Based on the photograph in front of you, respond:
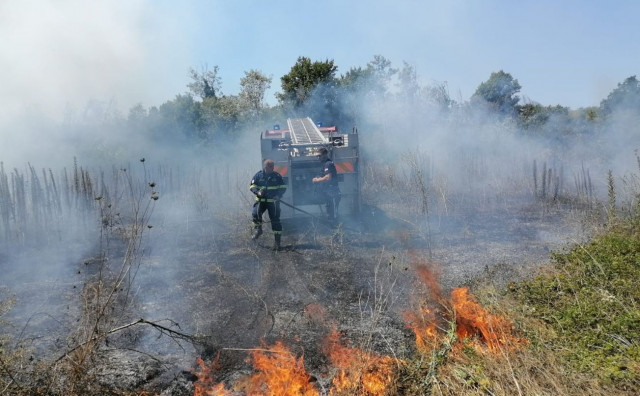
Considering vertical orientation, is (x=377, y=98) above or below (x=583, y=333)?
above

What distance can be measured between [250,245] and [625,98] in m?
17.6

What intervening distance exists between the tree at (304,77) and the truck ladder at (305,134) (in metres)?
8.55

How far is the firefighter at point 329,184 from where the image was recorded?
350 inches

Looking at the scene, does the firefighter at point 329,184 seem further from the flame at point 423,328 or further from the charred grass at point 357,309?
the flame at point 423,328

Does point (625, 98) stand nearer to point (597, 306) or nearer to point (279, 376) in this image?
point (597, 306)

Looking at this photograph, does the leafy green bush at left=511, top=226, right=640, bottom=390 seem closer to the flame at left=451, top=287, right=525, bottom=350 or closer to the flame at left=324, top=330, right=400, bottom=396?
the flame at left=451, top=287, right=525, bottom=350

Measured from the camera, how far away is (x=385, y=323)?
15.8 feet

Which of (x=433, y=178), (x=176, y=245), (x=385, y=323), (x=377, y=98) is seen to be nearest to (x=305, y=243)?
(x=176, y=245)

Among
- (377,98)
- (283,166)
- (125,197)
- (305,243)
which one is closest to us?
(305,243)

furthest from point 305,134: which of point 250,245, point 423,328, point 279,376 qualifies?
point 279,376

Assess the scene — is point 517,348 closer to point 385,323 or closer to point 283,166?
point 385,323

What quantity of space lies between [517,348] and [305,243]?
5022 mm

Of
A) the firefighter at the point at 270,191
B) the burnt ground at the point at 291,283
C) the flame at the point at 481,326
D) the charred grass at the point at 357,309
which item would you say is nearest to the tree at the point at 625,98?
the burnt ground at the point at 291,283

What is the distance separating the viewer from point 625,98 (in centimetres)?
1808
